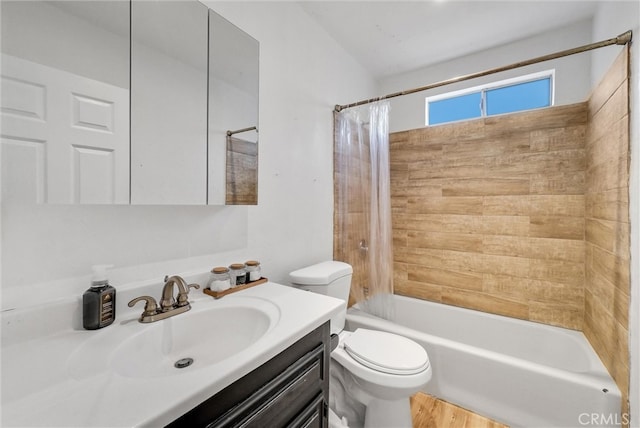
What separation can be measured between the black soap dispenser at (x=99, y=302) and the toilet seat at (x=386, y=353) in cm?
108

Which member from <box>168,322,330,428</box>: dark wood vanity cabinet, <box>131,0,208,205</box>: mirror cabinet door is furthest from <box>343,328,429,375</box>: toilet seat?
<box>131,0,208,205</box>: mirror cabinet door

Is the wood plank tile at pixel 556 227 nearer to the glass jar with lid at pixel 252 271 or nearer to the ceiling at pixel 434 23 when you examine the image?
the ceiling at pixel 434 23

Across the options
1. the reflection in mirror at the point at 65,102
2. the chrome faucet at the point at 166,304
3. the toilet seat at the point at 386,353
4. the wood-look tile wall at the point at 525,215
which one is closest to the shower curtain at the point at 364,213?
the wood-look tile wall at the point at 525,215

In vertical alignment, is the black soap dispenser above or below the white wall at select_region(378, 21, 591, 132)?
below

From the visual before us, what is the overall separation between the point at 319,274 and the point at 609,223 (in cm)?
154

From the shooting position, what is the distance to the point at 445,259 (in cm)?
229

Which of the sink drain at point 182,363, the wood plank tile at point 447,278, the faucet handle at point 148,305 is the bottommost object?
the wood plank tile at point 447,278

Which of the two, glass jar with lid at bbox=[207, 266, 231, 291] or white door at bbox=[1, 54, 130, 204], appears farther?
glass jar with lid at bbox=[207, 266, 231, 291]

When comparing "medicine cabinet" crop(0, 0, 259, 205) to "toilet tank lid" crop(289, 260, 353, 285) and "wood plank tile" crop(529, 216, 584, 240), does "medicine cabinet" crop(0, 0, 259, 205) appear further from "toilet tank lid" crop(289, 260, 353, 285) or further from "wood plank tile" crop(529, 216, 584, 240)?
"wood plank tile" crop(529, 216, 584, 240)

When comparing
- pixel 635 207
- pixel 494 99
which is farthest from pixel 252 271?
pixel 494 99

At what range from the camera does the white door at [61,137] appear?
0.72 metres

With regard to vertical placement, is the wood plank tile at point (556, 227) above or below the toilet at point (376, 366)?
above

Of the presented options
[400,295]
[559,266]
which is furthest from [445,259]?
[559,266]

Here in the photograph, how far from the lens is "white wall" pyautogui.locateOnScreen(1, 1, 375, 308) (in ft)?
Answer: 2.56
